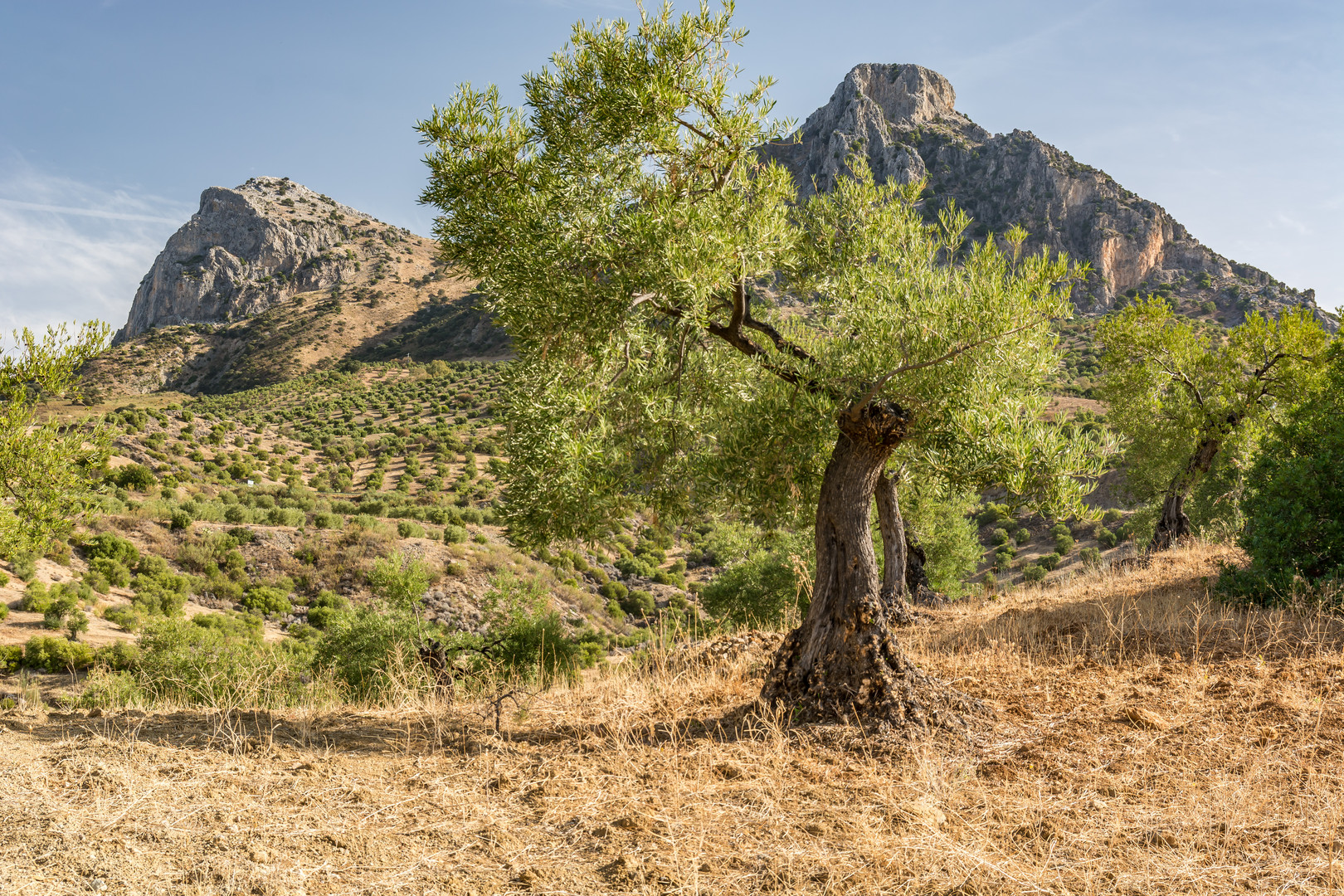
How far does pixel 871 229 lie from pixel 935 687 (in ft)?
18.0

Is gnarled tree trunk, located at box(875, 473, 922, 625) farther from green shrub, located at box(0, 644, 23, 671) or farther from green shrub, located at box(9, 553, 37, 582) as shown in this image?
green shrub, located at box(9, 553, 37, 582)

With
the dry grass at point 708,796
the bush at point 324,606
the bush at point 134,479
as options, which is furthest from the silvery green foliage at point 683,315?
the bush at point 134,479

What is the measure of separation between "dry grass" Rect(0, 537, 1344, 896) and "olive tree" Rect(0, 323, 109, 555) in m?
5.95

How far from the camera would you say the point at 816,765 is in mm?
5555

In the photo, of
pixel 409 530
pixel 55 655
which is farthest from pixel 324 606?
pixel 55 655

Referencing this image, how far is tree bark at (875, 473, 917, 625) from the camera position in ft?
41.1

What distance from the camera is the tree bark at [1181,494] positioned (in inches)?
729

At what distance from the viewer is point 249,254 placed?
12775cm

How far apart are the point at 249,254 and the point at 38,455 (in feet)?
457

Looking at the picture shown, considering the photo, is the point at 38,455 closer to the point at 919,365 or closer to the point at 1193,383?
the point at 919,365

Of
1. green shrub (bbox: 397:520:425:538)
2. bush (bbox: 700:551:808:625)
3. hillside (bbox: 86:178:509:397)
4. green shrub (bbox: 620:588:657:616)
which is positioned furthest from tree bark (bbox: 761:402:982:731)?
hillside (bbox: 86:178:509:397)

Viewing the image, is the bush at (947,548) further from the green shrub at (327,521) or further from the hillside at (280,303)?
the hillside at (280,303)

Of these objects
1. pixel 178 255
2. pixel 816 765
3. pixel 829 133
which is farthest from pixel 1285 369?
pixel 178 255

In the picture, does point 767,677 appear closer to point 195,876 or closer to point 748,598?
point 195,876
